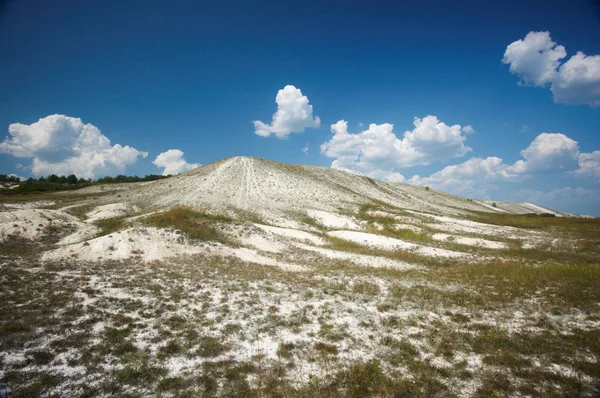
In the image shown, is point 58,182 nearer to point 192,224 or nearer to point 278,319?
point 192,224

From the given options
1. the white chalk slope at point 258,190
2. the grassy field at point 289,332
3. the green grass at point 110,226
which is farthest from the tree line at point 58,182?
the grassy field at point 289,332

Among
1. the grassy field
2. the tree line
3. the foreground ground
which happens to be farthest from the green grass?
the tree line

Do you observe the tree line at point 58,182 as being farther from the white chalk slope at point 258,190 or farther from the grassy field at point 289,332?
the grassy field at point 289,332

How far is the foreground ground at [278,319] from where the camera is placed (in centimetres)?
841

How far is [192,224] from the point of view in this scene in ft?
101

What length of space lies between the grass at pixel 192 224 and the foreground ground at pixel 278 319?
421 mm

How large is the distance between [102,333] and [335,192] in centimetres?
5812

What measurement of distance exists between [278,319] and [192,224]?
21243 millimetres

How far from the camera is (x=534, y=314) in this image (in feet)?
45.0

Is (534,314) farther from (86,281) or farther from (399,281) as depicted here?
(86,281)

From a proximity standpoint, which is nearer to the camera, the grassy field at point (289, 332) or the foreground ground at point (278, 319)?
the grassy field at point (289, 332)

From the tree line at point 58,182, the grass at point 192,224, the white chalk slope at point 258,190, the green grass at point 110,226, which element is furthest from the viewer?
the tree line at point 58,182

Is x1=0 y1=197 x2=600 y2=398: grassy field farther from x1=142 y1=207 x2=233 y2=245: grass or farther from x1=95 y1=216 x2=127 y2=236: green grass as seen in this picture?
x1=95 y1=216 x2=127 y2=236: green grass

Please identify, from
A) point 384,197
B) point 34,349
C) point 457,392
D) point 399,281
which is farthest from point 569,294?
point 384,197
